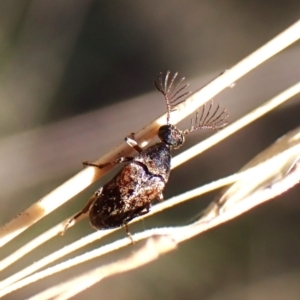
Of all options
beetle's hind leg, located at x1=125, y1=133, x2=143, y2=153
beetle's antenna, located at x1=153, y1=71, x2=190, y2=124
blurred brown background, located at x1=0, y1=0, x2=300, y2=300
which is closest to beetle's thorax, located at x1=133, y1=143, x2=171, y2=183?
beetle's antenna, located at x1=153, y1=71, x2=190, y2=124

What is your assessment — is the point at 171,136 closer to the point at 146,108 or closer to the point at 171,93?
the point at 171,93

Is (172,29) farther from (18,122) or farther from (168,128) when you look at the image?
(168,128)

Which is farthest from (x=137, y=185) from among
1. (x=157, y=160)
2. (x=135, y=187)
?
(x=157, y=160)

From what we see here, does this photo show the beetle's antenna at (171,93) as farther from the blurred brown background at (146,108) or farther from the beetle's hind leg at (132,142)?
the blurred brown background at (146,108)

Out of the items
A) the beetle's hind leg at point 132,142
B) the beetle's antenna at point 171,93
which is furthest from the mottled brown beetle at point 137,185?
the beetle's hind leg at point 132,142

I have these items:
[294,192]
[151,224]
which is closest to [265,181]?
[151,224]
